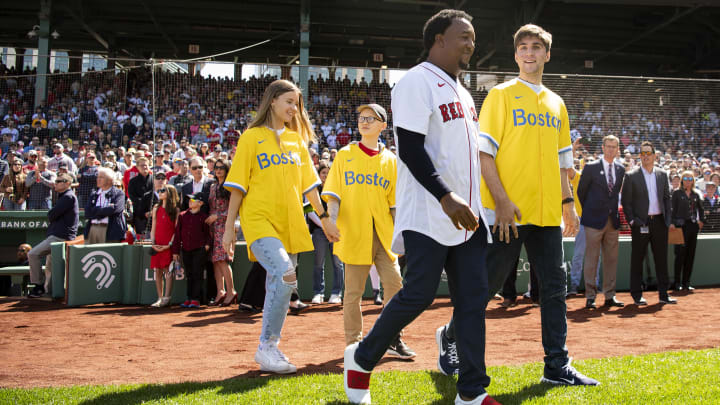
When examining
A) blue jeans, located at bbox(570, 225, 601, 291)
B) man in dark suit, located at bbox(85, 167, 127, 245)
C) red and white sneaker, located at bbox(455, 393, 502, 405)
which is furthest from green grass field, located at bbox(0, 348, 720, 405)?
man in dark suit, located at bbox(85, 167, 127, 245)

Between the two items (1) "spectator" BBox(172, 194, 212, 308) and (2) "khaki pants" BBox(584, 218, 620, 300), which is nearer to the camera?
(2) "khaki pants" BBox(584, 218, 620, 300)

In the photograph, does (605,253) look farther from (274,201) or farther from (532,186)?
(274,201)

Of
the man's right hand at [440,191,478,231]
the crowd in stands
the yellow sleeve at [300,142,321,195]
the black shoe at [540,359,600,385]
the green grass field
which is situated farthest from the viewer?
the crowd in stands

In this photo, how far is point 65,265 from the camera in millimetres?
9414

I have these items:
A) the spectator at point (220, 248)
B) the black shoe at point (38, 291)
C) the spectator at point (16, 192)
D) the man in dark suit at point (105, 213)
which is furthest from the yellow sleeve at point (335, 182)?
the spectator at point (16, 192)

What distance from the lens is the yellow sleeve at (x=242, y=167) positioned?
4449 millimetres

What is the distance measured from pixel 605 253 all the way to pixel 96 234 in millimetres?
7666

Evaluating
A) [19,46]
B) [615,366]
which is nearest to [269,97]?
[615,366]

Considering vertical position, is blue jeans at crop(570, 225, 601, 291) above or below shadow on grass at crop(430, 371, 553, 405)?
above

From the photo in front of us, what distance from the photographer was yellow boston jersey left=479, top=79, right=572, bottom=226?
387cm

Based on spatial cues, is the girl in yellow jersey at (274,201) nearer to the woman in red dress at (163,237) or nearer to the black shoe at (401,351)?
the black shoe at (401,351)

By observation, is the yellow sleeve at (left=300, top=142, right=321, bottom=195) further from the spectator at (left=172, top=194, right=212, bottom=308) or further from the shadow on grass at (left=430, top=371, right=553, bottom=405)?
the spectator at (left=172, top=194, right=212, bottom=308)

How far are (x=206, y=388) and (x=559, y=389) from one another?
7.07ft

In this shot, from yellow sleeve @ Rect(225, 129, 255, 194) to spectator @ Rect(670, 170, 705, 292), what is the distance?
27.8 feet
